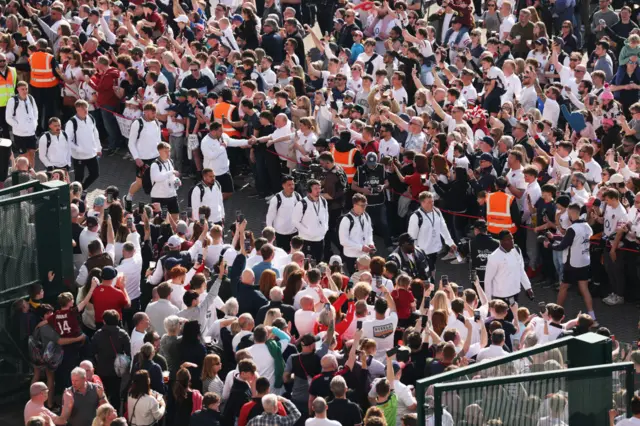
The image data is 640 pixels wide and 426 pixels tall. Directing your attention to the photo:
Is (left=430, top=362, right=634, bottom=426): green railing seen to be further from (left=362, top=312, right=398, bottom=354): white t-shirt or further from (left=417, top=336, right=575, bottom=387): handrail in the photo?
(left=362, top=312, right=398, bottom=354): white t-shirt

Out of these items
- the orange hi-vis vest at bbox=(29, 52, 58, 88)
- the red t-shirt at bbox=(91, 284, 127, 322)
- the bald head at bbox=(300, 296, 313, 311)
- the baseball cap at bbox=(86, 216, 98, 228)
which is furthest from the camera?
the orange hi-vis vest at bbox=(29, 52, 58, 88)

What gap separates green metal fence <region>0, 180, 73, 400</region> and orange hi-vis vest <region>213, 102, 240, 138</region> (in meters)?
5.24

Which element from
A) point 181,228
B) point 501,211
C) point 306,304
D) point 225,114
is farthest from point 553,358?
point 225,114

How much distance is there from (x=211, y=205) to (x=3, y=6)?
9257 mm

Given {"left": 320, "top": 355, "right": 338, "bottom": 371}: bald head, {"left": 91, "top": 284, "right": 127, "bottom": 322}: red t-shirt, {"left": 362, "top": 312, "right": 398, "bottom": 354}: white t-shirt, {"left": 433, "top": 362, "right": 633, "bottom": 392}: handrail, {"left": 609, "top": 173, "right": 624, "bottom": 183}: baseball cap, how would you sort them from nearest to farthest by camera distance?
{"left": 433, "top": 362, "right": 633, "bottom": 392}: handrail → {"left": 320, "top": 355, "right": 338, "bottom": 371}: bald head → {"left": 362, "top": 312, "right": 398, "bottom": 354}: white t-shirt → {"left": 91, "top": 284, "right": 127, "bottom": 322}: red t-shirt → {"left": 609, "top": 173, "right": 624, "bottom": 183}: baseball cap

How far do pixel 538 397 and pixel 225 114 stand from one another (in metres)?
11.9

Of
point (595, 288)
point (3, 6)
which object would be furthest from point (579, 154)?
point (3, 6)

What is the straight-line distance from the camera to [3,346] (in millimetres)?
13062

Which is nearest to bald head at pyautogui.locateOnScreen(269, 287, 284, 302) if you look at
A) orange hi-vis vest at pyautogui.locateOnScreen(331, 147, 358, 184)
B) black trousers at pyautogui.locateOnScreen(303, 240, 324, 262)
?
black trousers at pyautogui.locateOnScreen(303, 240, 324, 262)

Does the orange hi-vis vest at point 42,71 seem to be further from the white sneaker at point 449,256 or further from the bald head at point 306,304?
the bald head at point 306,304

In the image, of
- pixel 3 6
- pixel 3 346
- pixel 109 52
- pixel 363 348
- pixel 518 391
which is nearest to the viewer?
pixel 518 391

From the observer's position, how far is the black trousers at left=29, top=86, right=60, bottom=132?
67.9ft

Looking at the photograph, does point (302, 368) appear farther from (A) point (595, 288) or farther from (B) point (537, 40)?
(B) point (537, 40)

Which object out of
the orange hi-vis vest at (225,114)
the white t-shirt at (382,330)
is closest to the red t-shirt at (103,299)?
the white t-shirt at (382,330)
